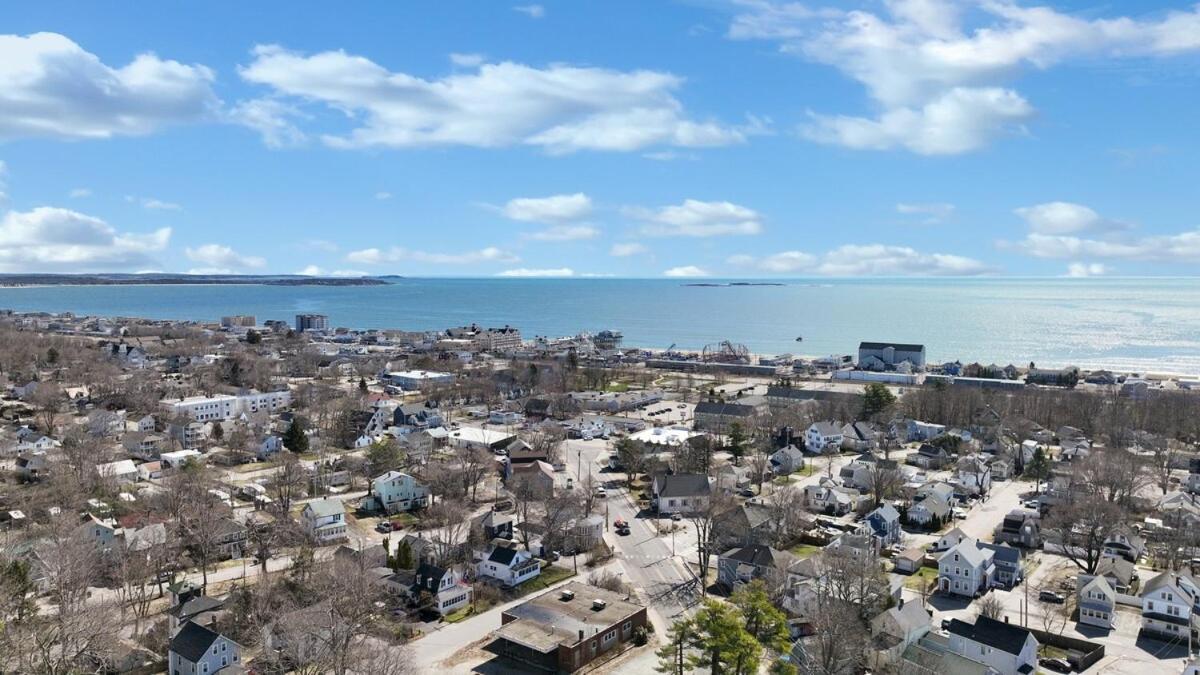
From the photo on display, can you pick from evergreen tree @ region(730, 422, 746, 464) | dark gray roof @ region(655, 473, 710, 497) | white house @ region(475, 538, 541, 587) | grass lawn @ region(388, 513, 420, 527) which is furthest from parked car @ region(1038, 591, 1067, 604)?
grass lawn @ region(388, 513, 420, 527)

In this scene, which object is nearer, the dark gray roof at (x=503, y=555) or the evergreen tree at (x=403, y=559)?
the evergreen tree at (x=403, y=559)

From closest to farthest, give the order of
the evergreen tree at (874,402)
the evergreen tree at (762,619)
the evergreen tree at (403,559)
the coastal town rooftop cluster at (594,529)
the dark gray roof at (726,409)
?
the evergreen tree at (762,619), the coastal town rooftop cluster at (594,529), the evergreen tree at (403,559), the evergreen tree at (874,402), the dark gray roof at (726,409)

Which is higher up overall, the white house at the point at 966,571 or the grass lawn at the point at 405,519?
the white house at the point at 966,571

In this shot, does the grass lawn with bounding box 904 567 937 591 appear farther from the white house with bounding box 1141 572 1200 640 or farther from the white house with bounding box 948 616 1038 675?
the white house with bounding box 1141 572 1200 640

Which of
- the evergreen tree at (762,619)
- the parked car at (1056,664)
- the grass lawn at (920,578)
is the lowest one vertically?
the grass lawn at (920,578)

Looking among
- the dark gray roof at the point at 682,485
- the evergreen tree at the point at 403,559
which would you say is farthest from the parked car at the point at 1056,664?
the evergreen tree at the point at 403,559

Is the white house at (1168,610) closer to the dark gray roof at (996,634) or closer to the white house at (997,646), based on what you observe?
the white house at (997,646)

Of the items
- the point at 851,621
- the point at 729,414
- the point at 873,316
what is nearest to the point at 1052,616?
the point at 851,621
